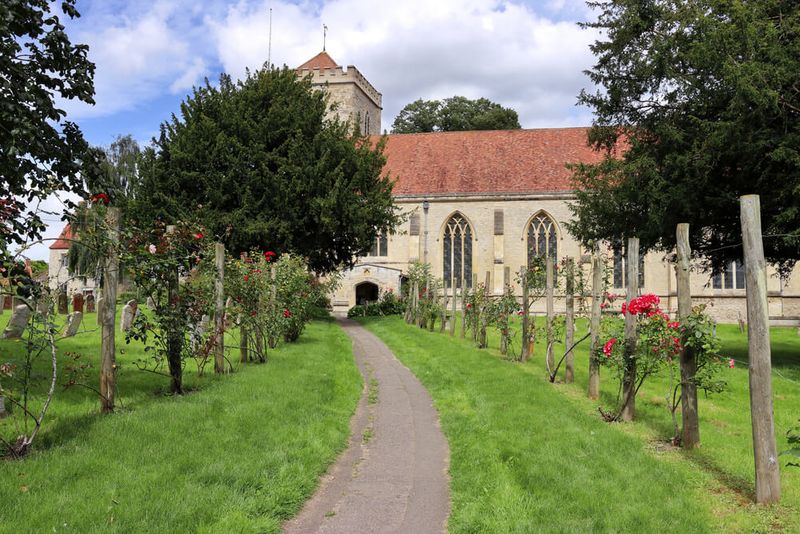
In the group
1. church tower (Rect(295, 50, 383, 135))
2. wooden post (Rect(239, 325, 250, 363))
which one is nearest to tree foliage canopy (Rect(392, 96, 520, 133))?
church tower (Rect(295, 50, 383, 135))

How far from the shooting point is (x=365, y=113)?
4616cm

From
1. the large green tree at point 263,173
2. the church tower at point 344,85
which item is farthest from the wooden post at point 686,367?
the church tower at point 344,85

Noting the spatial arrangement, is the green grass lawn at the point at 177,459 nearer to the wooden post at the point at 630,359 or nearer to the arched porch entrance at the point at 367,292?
the wooden post at the point at 630,359

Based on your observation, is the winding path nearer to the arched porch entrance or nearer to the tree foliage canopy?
the arched porch entrance

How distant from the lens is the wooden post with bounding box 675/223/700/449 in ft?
22.0

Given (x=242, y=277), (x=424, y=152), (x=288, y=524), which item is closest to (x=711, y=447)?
(x=288, y=524)

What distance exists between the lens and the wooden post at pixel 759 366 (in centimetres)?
514

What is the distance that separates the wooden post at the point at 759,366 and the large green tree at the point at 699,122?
27.2ft

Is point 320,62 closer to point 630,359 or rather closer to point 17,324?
point 17,324

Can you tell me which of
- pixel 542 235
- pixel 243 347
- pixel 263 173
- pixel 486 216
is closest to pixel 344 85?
pixel 486 216

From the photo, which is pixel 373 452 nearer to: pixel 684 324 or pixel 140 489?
pixel 140 489

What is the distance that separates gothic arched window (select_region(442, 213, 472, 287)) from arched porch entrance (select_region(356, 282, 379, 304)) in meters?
4.32

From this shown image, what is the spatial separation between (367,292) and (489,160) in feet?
36.0

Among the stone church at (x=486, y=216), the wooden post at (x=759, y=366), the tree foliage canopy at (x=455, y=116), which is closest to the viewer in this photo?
the wooden post at (x=759, y=366)
